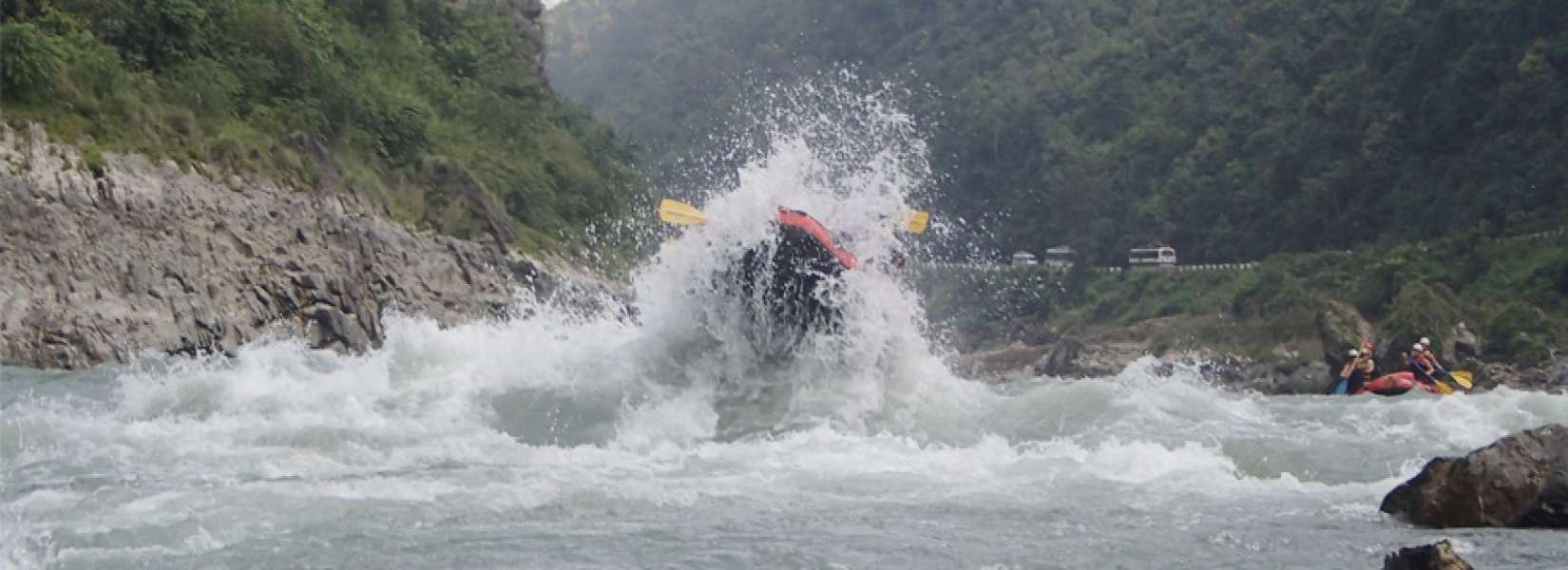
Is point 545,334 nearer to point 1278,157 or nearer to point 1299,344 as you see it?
point 1299,344

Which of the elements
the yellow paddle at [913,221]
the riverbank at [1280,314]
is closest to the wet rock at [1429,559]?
the yellow paddle at [913,221]

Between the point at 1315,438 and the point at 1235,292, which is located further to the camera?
the point at 1235,292

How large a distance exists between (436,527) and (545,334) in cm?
874

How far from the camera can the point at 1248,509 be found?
37.6 ft

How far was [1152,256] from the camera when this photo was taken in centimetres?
6375

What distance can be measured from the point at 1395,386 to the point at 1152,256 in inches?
1516

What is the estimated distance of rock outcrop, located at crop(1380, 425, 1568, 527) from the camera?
10359 mm

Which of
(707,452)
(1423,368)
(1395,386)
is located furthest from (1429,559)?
(1423,368)

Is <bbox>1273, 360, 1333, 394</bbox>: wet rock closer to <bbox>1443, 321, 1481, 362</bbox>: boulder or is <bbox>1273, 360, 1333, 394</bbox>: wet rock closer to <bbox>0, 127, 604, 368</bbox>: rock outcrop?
<bbox>1443, 321, 1481, 362</bbox>: boulder

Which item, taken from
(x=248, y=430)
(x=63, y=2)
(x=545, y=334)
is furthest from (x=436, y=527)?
(x=63, y=2)

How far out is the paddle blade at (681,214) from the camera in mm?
18391

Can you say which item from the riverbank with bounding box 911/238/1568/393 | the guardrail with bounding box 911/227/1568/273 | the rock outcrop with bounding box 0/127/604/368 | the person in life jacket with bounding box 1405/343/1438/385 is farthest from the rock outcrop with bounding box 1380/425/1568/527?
the guardrail with bounding box 911/227/1568/273

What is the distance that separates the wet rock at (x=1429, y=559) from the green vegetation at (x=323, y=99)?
1870 centimetres

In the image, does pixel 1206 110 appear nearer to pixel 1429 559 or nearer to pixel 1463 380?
pixel 1463 380
